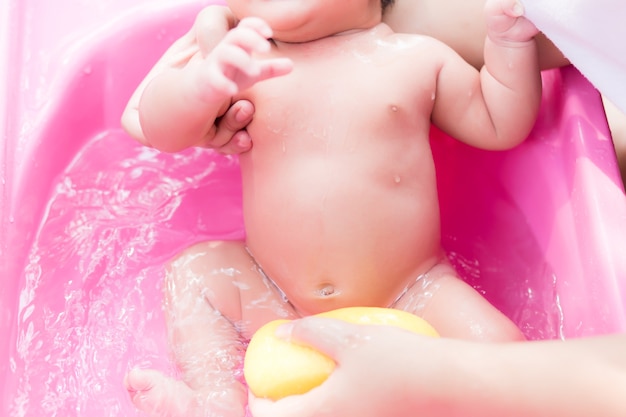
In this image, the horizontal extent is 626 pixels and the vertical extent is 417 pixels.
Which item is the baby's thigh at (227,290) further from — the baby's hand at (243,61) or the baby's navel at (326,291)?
the baby's hand at (243,61)

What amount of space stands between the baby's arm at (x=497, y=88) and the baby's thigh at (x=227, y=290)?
0.32 m

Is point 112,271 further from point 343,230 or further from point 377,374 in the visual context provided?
point 377,374

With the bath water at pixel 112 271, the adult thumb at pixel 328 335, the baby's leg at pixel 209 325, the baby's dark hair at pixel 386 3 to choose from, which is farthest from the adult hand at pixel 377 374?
the baby's dark hair at pixel 386 3

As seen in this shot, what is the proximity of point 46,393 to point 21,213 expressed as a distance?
252 millimetres

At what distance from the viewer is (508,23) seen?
1044mm

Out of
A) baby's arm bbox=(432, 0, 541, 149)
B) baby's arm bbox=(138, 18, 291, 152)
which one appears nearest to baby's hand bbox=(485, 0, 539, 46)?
baby's arm bbox=(432, 0, 541, 149)

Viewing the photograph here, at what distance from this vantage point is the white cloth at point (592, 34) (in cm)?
95

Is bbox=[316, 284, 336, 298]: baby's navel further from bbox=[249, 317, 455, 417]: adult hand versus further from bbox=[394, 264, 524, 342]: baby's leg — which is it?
bbox=[249, 317, 455, 417]: adult hand

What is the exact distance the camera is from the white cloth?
949mm

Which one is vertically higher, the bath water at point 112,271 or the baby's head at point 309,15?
the baby's head at point 309,15

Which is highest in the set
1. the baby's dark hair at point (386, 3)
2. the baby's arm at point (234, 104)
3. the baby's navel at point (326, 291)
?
the baby's dark hair at point (386, 3)

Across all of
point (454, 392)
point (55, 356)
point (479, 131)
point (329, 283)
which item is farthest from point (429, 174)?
point (55, 356)

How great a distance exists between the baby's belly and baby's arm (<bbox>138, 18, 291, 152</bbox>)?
115 mm

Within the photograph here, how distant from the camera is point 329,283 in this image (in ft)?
3.63
